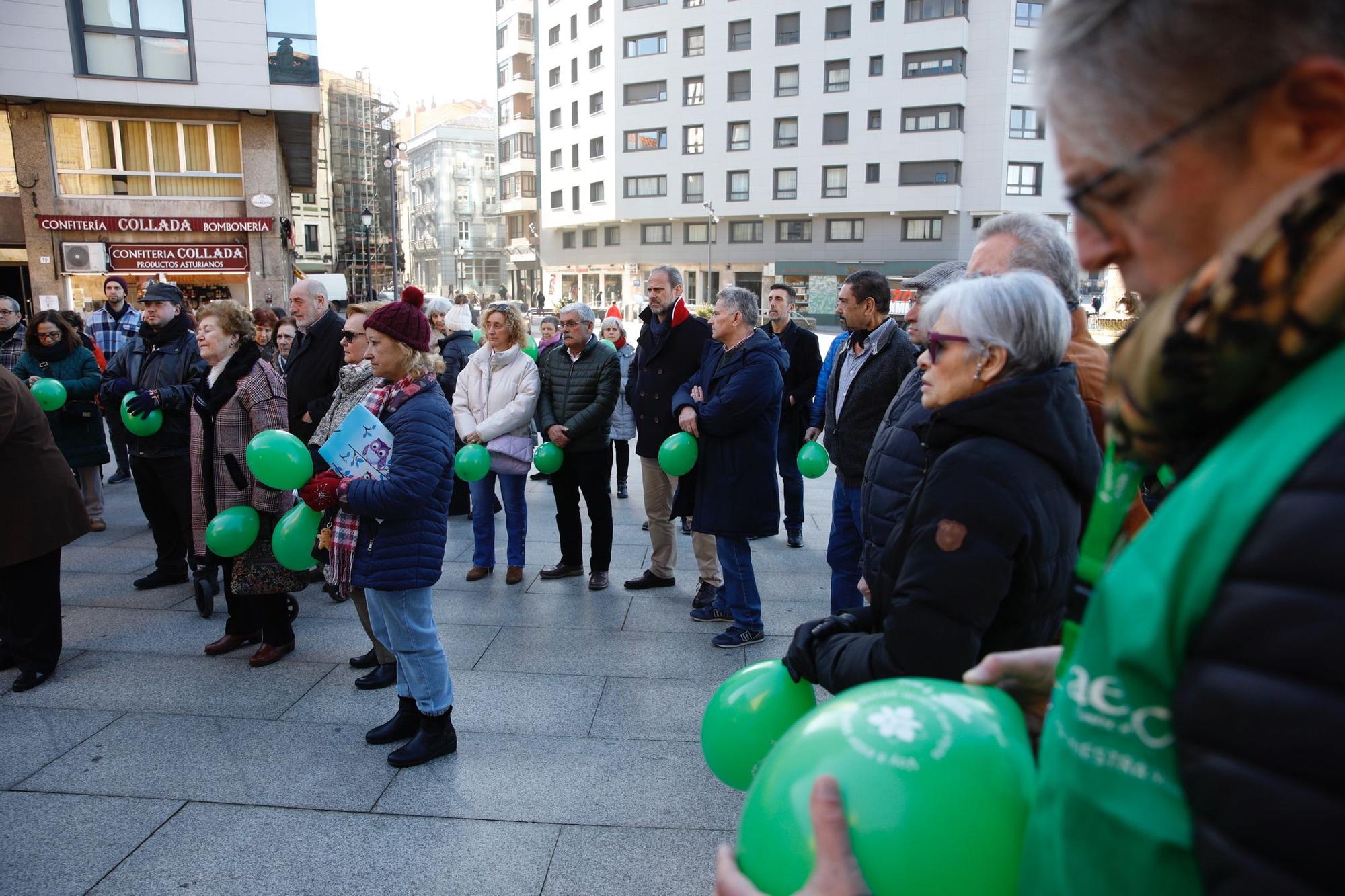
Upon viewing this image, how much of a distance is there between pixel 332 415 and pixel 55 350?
14.0 ft

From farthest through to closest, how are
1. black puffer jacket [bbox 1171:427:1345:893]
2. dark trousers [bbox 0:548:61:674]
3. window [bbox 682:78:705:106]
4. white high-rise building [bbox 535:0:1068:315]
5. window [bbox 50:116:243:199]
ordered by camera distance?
window [bbox 682:78:705:106] → white high-rise building [bbox 535:0:1068:315] → window [bbox 50:116:243:199] → dark trousers [bbox 0:548:61:674] → black puffer jacket [bbox 1171:427:1345:893]

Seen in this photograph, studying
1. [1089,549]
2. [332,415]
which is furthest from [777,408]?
[1089,549]

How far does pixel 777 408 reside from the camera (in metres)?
5.37

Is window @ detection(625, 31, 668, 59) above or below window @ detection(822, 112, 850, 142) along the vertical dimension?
above

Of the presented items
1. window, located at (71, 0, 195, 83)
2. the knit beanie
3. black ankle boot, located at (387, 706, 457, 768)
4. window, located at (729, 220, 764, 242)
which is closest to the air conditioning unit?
window, located at (71, 0, 195, 83)

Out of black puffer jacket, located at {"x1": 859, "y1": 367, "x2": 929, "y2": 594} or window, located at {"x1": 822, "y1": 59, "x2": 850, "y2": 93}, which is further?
window, located at {"x1": 822, "y1": 59, "x2": 850, "y2": 93}

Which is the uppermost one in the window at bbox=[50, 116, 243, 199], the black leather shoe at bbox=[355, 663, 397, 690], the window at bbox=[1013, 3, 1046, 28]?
the window at bbox=[1013, 3, 1046, 28]

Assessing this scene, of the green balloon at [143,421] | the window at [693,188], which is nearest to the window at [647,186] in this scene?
the window at [693,188]

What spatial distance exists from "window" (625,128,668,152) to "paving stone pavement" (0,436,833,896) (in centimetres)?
4772

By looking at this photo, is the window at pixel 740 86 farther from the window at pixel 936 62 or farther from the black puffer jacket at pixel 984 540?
the black puffer jacket at pixel 984 540

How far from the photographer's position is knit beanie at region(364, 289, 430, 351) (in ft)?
12.3

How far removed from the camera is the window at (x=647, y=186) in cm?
5016

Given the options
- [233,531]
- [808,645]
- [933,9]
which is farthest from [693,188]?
[808,645]

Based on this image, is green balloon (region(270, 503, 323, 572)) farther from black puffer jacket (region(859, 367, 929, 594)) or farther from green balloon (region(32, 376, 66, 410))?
green balloon (region(32, 376, 66, 410))
